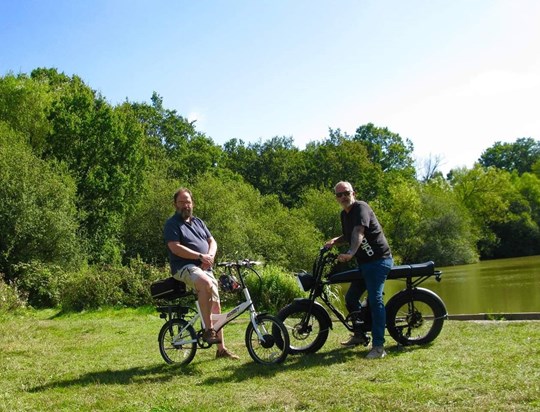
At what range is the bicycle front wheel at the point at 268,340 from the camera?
5730 mm

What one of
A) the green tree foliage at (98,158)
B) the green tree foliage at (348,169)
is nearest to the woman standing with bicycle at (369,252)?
the green tree foliage at (98,158)

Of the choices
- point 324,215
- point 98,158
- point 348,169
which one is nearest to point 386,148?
point 348,169

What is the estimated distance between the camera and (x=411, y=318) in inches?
244

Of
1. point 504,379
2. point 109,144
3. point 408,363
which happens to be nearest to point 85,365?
point 408,363

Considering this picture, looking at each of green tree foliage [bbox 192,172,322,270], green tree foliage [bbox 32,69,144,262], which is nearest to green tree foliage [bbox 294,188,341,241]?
green tree foliage [bbox 192,172,322,270]

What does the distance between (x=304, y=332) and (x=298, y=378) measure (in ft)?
3.90

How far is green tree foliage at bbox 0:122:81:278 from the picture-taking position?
58.4 feet

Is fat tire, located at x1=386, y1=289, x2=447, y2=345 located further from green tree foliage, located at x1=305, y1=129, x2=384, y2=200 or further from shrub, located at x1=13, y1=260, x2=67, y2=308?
green tree foliage, located at x1=305, y1=129, x2=384, y2=200

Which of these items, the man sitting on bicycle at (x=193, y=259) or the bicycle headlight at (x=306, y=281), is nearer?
the man sitting on bicycle at (x=193, y=259)

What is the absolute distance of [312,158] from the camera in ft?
179

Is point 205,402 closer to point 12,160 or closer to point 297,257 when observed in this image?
point 12,160

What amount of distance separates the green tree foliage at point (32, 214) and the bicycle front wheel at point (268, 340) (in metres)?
13.6

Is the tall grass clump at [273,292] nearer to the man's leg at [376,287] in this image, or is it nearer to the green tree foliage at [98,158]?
the man's leg at [376,287]

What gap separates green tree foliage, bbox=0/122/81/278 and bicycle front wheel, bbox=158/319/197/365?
1272 centimetres
